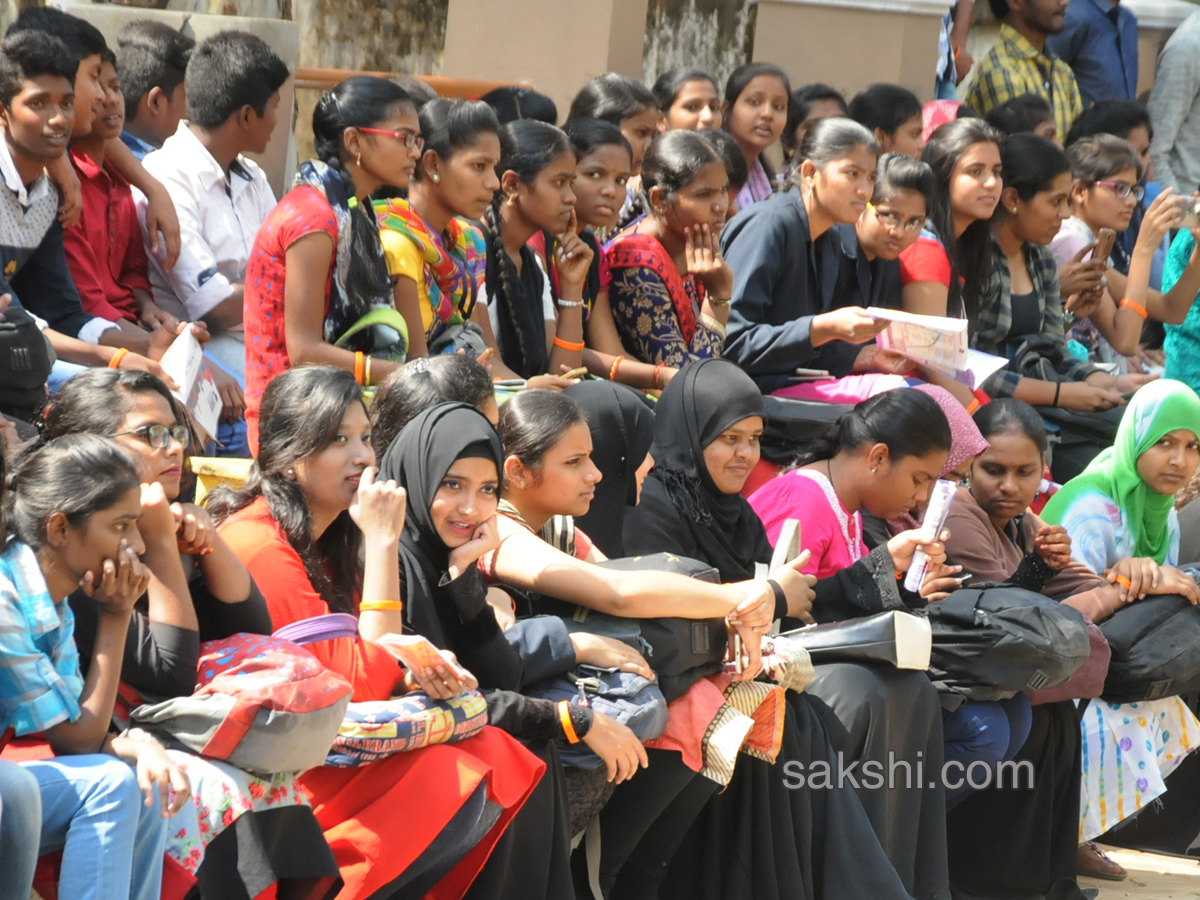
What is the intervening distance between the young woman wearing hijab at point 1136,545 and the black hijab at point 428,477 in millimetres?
2498

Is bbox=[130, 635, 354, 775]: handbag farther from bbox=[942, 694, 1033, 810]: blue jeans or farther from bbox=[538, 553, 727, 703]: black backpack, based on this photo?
bbox=[942, 694, 1033, 810]: blue jeans

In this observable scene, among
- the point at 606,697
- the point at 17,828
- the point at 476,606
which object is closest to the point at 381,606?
the point at 476,606

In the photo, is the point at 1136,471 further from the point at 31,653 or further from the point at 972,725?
the point at 31,653

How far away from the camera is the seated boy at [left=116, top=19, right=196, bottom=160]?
5258 mm

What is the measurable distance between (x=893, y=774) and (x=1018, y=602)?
0.64m

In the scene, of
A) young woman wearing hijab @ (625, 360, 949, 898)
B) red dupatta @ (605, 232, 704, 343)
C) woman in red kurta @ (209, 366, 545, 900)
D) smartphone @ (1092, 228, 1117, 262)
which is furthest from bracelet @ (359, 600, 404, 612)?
smartphone @ (1092, 228, 1117, 262)

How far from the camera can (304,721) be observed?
8.95 feet

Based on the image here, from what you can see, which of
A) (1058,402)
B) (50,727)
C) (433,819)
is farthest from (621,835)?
(1058,402)

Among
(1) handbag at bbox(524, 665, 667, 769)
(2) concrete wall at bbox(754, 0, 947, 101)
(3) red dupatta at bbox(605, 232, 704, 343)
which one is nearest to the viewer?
(1) handbag at bbox(524, 665, 667, 769)

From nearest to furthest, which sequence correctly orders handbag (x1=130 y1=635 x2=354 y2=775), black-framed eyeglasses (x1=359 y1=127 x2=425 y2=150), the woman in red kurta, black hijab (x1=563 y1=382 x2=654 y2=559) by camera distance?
1. handbag (x1=130 y1=635 x2=354 y2=775)
2. the woman in red kurta
3. black hijab (x1=563 y1=382 x2=654 y2=559)
4. black-framed eyeglasses (x1=359 y1=127 x2=425 y2=150)

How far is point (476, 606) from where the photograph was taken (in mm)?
3289

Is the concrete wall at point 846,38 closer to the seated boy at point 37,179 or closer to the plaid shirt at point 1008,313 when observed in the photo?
the plaid shirt at point 1008,313

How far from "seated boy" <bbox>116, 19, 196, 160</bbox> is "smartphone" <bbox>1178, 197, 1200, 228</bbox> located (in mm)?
4376

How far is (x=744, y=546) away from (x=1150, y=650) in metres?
1.47
